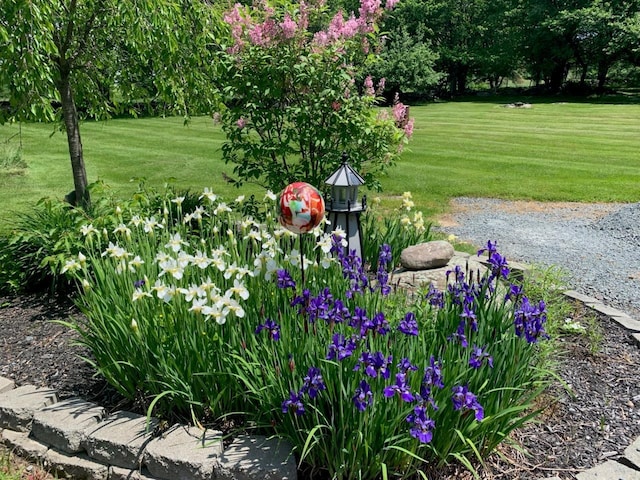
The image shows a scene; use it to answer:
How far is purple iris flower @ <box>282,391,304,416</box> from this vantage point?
2.10 m

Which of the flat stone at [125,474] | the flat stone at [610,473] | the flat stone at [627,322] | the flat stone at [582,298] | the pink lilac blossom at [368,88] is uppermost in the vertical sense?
the pink lilac blossom at [368,88]

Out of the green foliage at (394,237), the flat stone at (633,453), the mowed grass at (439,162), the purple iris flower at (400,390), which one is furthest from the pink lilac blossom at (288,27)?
the flat stone at (633,453)

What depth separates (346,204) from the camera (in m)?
4.22

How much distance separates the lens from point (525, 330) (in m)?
2.41

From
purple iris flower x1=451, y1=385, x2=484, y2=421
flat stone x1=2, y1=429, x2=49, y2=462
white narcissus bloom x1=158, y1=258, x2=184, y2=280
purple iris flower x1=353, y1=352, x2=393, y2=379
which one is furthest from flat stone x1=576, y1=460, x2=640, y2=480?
flat stone x1=2, y1=429, x2=49, y2=462

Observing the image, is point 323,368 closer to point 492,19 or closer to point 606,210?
point 606,210

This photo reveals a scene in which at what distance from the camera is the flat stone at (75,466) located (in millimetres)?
2512

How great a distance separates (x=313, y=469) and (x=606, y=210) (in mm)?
6815

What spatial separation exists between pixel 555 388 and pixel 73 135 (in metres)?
4.38

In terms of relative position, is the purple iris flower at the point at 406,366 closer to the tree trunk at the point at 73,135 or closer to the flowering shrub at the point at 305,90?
the flowering shrub at the point at 305,90

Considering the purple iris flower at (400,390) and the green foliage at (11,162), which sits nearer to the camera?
the purple iris flower at (400,390)

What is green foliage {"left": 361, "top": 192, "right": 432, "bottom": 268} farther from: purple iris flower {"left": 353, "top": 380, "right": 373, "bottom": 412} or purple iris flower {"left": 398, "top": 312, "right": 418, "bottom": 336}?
purple iris flower {"left": 353, "top": 380, "right": 373, "bottom": 412}

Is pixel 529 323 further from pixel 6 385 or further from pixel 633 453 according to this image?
pixel 6 385

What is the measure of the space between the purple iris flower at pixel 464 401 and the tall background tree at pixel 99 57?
315 centimetres
